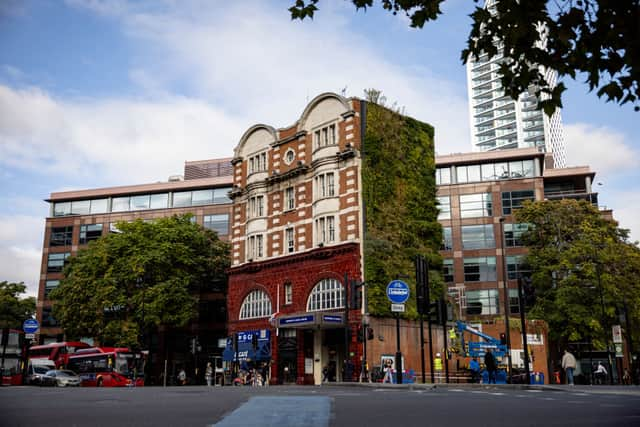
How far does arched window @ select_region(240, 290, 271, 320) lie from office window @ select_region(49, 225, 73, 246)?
123 feet

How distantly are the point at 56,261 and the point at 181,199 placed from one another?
17.1 metres

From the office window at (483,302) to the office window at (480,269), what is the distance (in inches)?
49.3

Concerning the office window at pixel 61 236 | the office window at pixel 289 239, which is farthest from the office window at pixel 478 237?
the office window at pixel 61 236

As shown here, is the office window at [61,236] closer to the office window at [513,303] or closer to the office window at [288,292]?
the office window at [288,292]

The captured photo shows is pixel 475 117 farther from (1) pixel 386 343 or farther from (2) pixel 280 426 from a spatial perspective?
(2) pixel 280 426

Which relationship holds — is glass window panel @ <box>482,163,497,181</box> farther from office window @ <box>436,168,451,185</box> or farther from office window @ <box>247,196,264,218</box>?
office window @ <box>247,196,264,218</box>

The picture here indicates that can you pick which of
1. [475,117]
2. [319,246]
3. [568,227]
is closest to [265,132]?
[319,246]

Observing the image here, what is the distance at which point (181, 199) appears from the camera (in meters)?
79.3

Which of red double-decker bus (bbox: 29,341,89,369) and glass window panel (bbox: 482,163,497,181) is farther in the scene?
glass window panel (bbox: 482,163,497,181)

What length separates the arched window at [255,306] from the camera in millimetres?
50750

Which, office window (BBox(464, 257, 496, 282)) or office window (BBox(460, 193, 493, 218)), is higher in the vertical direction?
office window (BBox(460, 193, 493, 218))

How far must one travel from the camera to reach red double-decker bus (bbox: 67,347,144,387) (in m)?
45.8

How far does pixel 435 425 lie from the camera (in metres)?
9.95

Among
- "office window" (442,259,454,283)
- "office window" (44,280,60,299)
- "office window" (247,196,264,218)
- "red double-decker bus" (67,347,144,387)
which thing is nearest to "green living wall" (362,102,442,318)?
"office window" (247,196,264,218)
